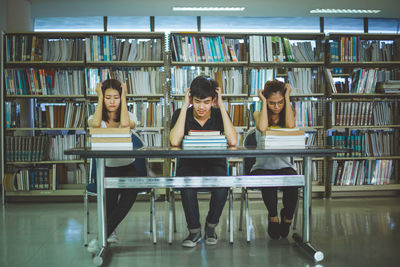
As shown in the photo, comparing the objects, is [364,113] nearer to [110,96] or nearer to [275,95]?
[275,95]

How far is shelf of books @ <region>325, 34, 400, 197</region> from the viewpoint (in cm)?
441

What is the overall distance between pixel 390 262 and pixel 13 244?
2451mm

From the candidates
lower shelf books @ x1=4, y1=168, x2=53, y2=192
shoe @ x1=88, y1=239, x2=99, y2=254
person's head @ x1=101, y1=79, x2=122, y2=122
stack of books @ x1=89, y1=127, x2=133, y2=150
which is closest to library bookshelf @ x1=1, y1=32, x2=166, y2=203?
lower shelf books @ x1=4, y1=168, x2=53, y2=192

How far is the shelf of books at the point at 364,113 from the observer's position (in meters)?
4.41

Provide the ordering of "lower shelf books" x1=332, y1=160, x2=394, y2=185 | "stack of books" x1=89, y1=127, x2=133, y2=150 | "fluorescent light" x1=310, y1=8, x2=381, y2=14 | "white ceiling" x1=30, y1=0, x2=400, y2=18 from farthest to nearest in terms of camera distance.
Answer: "fluorescent light" x1=310, y1=8, x2=381, y2=14, "white ceiling" x1=30, y1=0, x2=400, y2=18, "lower shelf books" x1=332, y1=160, x2=394, y2=185, "stack of books" x1=89, y1=127, x2=133, y2=150

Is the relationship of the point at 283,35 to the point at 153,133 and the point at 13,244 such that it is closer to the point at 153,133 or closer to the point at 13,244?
the point at 153,133

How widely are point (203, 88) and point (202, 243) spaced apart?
108cm

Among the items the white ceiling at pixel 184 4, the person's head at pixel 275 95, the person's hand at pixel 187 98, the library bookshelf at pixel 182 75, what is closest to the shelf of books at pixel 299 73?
the library bookshelf at pixel 182 75

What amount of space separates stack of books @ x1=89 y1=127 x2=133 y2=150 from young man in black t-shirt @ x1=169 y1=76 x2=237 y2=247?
43 centimetres

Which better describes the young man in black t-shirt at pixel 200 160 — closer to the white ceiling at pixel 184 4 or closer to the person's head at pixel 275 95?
the person's head at pixel 275 95

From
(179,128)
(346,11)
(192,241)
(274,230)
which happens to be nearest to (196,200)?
(192,241)

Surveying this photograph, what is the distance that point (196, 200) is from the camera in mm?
2508

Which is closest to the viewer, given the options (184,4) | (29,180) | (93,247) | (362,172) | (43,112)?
(93,247)

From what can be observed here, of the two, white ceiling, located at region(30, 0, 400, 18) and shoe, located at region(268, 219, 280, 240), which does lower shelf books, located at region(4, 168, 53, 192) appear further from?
shoe, located at region(268, 219, 280, 240)
